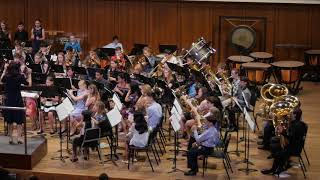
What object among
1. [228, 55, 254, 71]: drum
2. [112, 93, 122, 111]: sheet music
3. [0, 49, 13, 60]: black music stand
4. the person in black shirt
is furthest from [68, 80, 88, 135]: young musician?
the person in black shirt

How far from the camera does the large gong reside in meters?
19.5

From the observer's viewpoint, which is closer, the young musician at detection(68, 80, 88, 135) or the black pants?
the black pants

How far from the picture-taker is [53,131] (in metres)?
14.0

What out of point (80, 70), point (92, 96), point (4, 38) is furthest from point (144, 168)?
point (4, 38)

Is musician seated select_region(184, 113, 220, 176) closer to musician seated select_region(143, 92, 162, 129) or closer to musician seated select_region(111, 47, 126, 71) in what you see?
musician seated select_region(143, 92, 162, 129)

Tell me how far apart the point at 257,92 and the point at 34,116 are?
504 centimetres

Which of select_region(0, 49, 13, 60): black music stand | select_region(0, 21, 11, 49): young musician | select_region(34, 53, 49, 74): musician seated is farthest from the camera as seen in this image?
select_region(0, 21, 11, 49): young musician

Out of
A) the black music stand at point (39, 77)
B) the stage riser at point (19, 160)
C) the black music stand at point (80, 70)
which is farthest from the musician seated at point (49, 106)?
the stage riser at point (19, 160)

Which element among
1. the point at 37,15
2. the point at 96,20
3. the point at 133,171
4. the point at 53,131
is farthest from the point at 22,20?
the point at 133,171

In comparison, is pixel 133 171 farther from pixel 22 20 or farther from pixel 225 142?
pixel 22 20

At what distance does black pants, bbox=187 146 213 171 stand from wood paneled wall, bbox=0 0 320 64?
9041 millimetres

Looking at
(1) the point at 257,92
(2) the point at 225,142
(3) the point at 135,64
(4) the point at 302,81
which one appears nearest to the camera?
(2) the point at 225,142

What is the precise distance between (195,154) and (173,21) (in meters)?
9.86

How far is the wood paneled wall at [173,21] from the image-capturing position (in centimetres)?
1984
